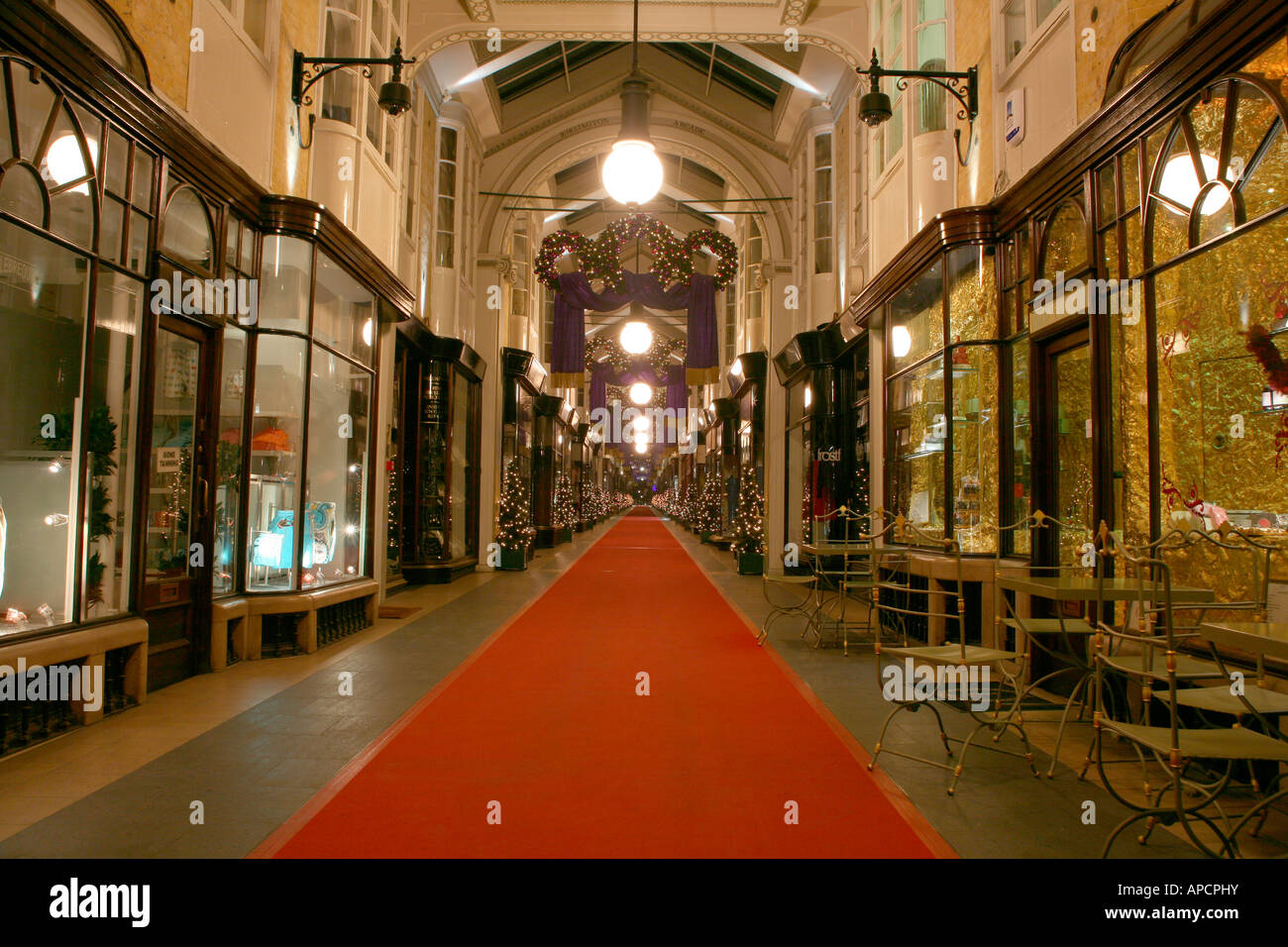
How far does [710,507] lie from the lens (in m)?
22.4

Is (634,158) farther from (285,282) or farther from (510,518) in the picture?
(510,518)

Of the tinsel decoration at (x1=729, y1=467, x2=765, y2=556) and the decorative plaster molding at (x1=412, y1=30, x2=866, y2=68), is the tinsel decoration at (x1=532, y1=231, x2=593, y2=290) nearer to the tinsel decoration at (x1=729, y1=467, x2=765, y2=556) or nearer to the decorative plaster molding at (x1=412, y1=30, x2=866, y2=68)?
the decorative plaster molding at (x1=412, y1=30, x2=866, y2=68)

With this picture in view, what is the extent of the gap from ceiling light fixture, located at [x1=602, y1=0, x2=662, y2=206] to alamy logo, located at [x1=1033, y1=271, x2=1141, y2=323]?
3.46 metres

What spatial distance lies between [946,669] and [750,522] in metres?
10.1

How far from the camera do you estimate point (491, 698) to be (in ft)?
16.4

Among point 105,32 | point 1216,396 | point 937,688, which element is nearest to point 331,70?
point 105,32

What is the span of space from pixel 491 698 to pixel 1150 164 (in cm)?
488

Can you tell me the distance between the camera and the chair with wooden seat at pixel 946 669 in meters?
3.69

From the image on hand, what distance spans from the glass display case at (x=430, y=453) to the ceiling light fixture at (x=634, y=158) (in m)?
4.62

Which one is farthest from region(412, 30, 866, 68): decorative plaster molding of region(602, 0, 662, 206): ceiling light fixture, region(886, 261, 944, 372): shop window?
region(886, 261, 944, 372): shop window

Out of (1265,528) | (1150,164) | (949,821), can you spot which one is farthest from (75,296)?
(1265,528)

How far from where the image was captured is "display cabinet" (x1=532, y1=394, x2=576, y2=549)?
63.8ft

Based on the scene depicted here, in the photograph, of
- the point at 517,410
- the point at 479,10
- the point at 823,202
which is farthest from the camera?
the point at 517,410

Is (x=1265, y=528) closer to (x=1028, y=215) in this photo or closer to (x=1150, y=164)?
(x=1150, y=164)
